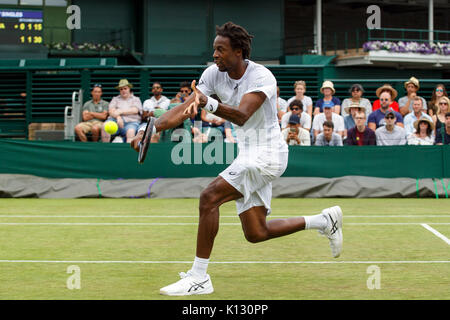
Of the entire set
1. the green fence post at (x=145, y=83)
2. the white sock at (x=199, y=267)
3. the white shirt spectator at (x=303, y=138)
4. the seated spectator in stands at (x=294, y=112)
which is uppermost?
the green fence post at (x=145, y=83)

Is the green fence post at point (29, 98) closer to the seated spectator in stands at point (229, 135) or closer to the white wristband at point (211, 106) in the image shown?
the seated spectator in stands at point (229, 135)

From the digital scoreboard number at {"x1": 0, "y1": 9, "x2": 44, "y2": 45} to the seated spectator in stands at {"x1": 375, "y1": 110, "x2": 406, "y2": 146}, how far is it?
13.8m

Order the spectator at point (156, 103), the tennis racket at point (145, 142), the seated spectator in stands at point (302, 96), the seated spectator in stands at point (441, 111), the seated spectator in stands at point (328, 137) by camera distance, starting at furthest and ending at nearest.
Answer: the spectator at point (156, 103)
the seated spectator in stands at point (302, 96)
the seated spectator in stands at point (441, 111)
the seated spectator in stands at point (328, 137)
the tennis racket at point (145, 142)

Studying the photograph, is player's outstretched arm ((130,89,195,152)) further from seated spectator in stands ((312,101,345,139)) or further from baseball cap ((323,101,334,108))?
baseball cap ((323,101,334,108))

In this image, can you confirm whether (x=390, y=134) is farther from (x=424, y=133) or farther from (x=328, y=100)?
(x=328, y=100)

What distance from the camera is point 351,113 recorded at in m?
14.6

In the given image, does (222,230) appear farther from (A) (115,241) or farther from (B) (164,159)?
(B) (164,159)

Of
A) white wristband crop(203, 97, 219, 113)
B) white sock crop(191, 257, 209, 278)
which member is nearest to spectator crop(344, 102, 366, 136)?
white sock crop(191, 257, 209, 278)

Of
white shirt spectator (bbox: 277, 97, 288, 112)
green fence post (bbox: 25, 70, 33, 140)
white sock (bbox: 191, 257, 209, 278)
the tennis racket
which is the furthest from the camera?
green fence post (bbox: 25, 70, 33, 140)

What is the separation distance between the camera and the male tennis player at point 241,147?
5.54 meters

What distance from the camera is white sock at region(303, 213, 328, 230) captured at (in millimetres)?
6309

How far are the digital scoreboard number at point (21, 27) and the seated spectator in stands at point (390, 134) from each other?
13812mm

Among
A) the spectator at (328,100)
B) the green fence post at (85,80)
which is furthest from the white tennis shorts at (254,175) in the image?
the green fence post at (85,80)

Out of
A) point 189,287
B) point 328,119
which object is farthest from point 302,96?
point 189,287
